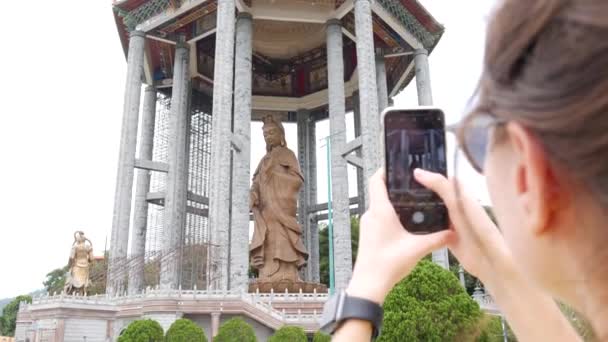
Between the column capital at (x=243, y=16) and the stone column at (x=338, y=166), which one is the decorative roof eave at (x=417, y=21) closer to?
the stone column at (x=338, y=166)

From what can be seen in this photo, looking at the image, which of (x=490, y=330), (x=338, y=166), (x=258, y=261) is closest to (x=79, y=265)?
(x=258, y=261)

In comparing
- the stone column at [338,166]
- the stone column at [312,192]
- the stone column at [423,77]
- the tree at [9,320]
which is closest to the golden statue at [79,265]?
the stone column at [338,166]

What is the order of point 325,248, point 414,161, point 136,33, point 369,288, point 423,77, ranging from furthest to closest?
1. point 325,248
2. point 423,77
3. point 136,33
4. point 414,161
5. point 369,288

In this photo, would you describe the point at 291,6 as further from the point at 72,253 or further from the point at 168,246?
the point at 72,253

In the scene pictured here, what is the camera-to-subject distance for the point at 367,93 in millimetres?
19375

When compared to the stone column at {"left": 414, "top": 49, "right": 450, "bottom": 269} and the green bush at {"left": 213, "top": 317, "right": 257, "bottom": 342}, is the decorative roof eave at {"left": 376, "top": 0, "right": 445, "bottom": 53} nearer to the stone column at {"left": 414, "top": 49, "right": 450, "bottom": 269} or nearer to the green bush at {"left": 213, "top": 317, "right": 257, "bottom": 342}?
the stone column at {"left": 414, "top": 49, "right": 450, "bottom": 269}

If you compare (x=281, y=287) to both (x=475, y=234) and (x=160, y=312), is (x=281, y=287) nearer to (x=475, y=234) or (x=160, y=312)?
(x=160, y=312)

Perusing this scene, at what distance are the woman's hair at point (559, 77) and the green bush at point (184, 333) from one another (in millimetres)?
12611

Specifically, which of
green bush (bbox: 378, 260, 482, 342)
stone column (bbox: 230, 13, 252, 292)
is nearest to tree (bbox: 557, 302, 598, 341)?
green bush (bbox: 378, 260, 482, 342)

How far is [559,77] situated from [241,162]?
18563 mm

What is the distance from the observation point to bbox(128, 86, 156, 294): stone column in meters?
19.3

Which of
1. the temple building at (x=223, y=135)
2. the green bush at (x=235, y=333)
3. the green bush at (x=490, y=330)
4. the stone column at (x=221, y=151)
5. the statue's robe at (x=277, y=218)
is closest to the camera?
the green bush at (x=490, y=330)

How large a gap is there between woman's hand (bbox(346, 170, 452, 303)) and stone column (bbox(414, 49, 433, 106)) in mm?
22159

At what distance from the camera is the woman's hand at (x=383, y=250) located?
98 centimetres
